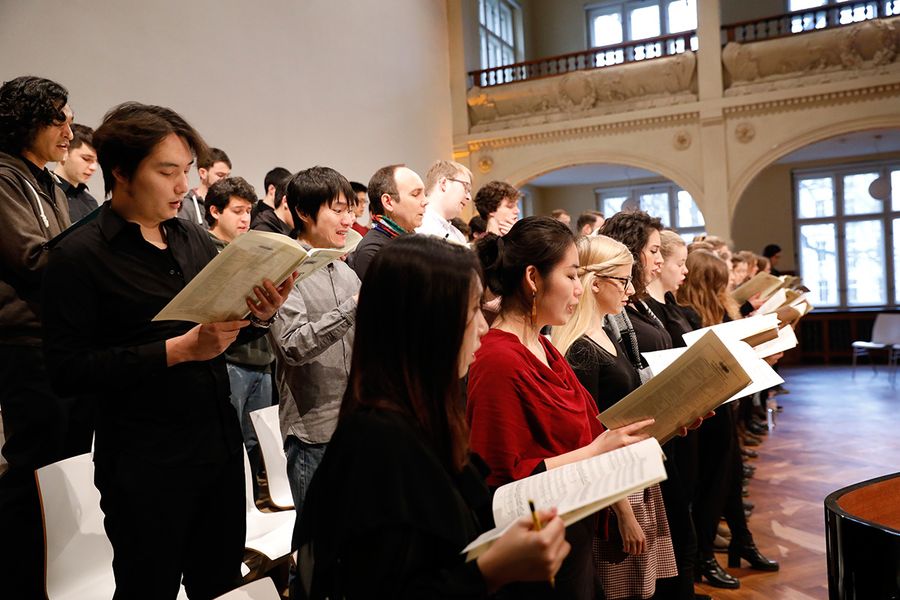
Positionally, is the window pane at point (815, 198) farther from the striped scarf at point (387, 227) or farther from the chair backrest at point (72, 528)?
the chair backrest at point (72, 528)

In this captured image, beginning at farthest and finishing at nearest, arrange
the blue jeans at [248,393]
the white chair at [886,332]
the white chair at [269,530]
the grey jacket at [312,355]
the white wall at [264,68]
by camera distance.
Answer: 1. the white chair at [886,332]
2. the white wall at [264,68]
3. the blue jeans at [248,393]
4. the white chair at [269,530]
5. the grey jacket at [312,355]

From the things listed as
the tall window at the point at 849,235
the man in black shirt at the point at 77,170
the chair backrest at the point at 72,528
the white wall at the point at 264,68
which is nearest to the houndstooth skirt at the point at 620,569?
the chair backrest at the point at 72,528

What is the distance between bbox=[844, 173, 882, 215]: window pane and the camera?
13.6m

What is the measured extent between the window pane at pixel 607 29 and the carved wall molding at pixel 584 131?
3.62 metres

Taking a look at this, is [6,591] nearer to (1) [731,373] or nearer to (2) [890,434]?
(1) [731,373]

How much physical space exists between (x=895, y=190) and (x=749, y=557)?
1219cm

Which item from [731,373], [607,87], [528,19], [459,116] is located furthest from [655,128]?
[731,373]

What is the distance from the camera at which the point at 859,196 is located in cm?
1374

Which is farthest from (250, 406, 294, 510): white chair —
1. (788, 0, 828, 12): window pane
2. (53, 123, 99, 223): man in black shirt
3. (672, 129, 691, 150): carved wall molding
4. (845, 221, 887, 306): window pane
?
(845, 221, 887, 306): window pane

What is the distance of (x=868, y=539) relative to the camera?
61.4 inches

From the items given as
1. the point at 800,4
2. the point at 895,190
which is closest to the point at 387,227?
the point at 800,4

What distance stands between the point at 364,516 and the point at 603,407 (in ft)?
5.32

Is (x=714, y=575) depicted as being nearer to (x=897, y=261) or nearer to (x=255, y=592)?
(x=255, y=592)

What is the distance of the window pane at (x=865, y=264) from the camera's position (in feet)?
44.8
